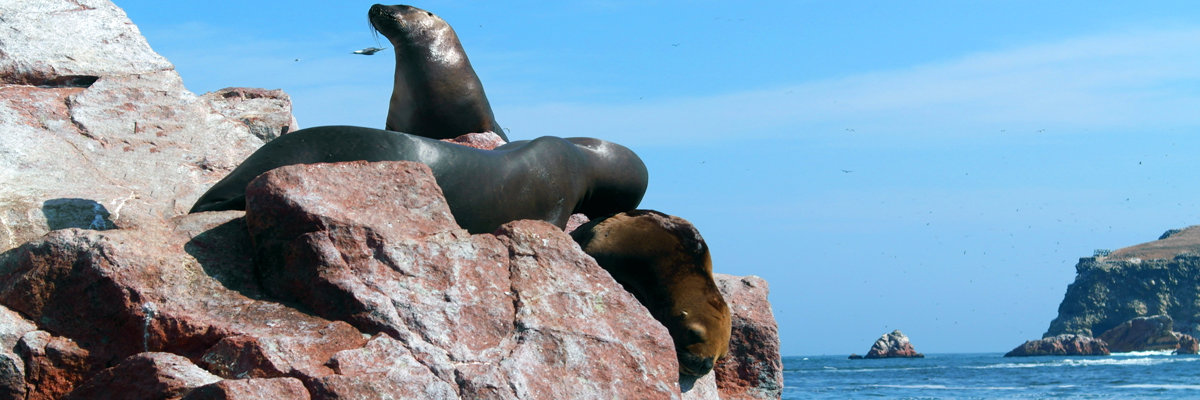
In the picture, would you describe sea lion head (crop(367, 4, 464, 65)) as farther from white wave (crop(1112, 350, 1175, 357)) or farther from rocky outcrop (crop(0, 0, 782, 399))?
white wave (crop(1112, 350, 1175, 357))

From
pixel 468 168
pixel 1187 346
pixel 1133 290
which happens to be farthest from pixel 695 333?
pixel 1133 290

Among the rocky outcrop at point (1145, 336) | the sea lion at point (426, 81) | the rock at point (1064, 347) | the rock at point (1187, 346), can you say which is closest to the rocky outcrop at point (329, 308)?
the sea lion at point (426, 81)

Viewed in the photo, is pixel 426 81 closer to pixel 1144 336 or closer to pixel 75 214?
pixel 75 214

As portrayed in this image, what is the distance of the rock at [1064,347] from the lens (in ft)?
244

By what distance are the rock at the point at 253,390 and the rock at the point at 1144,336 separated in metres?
81.1

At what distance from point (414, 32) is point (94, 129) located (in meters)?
2.86

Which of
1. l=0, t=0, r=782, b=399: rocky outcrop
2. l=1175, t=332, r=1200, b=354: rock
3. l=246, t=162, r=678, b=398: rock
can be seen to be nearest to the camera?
l=0, t=0, r=782, b=399: rocky outcrop

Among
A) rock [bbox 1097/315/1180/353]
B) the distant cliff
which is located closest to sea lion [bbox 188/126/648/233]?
rock [bbox 1097/315/1180/353]

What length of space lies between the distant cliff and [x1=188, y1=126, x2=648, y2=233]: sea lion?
8635 centimetres

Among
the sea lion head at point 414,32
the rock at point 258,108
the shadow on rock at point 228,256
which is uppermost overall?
the sea lion head at point 414,32

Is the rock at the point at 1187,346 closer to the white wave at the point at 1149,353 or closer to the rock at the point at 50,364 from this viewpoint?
the white wave at the point at 1149,353

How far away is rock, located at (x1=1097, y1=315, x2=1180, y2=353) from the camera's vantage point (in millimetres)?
75562

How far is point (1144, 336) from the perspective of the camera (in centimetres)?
7738

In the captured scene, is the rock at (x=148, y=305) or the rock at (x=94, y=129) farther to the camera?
the rock at (x=94, y=129)
